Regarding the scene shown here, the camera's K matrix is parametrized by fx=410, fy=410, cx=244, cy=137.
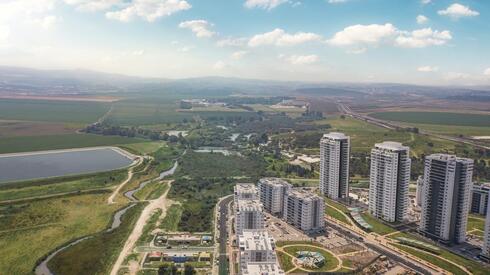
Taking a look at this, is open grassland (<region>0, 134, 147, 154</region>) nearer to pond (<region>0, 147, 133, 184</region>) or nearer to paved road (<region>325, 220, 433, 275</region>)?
pond (<region>0, 147, 133, 184</region>)

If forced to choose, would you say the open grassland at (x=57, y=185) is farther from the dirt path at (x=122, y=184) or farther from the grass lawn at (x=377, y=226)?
the grass lawn at (x=377, y=226)

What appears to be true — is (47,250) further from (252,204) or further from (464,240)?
(464,240)

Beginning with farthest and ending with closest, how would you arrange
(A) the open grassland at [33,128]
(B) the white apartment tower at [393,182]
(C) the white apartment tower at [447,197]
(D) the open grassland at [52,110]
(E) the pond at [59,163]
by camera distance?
(D) the open grassland at [52,110], (A) the open grassland at [33,128], (E) the pond at [59,163], (B) the white apartment tower at [393,182], (C) the white apartment tower at [447,197]

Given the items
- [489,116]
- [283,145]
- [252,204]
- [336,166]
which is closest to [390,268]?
[252,204]

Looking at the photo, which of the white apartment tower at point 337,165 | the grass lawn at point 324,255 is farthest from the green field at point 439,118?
the grass lawn at point 324,255

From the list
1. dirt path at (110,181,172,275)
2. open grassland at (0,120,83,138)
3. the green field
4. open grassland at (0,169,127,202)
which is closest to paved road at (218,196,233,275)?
dirt path at (110,181,172,275)

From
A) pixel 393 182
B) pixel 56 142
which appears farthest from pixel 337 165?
pixel 56 142
